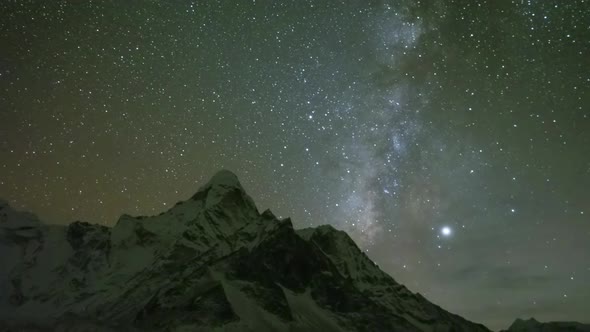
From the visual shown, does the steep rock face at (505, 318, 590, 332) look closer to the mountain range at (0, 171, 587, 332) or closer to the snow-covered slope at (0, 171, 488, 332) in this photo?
the mountain range at (0, 171, 587, 332)

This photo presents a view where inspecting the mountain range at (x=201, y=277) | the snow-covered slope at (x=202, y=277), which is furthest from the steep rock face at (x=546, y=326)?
the snow-covered slope at (x=202, y=277)

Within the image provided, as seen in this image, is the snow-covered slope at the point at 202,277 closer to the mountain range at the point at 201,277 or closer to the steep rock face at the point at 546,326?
the mountain range at the point at 201,277

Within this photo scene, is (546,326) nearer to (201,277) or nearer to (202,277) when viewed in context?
(202,277)

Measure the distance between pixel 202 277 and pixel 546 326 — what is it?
132 m

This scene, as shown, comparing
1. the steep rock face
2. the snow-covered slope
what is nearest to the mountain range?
the snow-covered slope

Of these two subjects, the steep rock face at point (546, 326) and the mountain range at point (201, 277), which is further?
the steep rock face at point (546, 326)

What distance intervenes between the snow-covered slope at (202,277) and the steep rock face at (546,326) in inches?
1479

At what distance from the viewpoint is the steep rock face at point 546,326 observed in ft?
583

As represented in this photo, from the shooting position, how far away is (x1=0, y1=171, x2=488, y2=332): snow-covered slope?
10475 centimetres

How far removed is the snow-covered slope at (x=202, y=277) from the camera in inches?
4124

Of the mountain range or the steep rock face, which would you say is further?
the steep rock face

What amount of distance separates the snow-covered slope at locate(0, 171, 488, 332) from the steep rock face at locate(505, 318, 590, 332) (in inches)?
1479

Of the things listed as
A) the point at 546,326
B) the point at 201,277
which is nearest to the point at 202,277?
the point at 201,277

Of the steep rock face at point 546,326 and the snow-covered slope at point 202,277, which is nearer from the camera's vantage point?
the snow-covered slope at point 202,277
